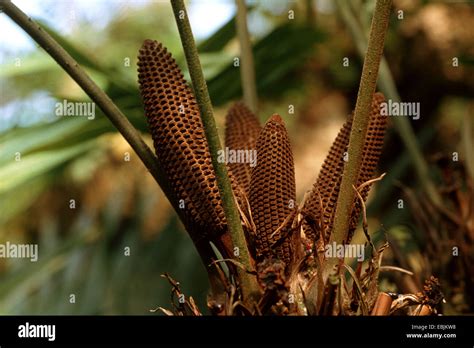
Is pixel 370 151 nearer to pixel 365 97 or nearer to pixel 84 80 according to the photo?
pixel 365 97

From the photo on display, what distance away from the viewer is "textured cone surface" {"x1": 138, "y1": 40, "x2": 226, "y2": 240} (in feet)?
2.52

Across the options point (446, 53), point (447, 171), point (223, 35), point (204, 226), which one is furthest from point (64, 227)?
point (204, 226)

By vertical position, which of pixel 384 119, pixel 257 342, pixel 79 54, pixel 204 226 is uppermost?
pixel 79 54

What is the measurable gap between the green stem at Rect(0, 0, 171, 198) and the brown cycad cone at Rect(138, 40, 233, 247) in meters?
0.02

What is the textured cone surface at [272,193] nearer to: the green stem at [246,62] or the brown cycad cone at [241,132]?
the brown cycad cone at [241,132]

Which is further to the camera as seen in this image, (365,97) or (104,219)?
(104,219)

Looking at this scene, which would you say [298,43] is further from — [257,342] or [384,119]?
[257,342]

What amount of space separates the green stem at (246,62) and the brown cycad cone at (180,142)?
13.3 inches

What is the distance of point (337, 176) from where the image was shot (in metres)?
0.82

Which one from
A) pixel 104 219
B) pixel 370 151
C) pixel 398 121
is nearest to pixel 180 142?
pixel 370 151

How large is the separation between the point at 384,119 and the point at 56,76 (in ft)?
6.29

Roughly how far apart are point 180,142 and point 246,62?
417mm

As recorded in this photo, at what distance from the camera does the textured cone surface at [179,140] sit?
0.77 meters

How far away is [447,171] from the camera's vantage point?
1.15 metres
